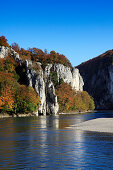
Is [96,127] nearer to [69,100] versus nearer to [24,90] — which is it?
[24,90]

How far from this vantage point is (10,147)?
24.9 metres

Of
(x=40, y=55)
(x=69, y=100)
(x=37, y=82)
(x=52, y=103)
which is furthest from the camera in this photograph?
(x=40, y=55)

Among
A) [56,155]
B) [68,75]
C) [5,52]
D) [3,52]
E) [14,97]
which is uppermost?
[5,52]

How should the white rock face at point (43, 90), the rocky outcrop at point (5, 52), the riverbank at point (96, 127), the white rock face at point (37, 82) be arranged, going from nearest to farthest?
the riverbank at point (96, 127)
the rocky outcrop at point (5, 52)
the white rock face at point (37, 82)
the white rock face at point (43, 90)

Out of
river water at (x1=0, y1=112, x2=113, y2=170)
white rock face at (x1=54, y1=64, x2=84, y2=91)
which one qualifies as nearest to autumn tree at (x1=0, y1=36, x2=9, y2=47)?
white rock face at (x1=54, y1=64, x2=84, y2=91)

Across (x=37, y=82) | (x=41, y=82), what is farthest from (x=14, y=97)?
(x=41, y=82)

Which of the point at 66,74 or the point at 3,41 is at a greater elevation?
the point at 3,41

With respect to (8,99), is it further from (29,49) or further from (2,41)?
(29,49)

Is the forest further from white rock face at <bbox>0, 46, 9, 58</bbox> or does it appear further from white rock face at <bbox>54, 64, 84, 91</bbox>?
white rock face at <bbox>54, 64, 84, 91</bbox>

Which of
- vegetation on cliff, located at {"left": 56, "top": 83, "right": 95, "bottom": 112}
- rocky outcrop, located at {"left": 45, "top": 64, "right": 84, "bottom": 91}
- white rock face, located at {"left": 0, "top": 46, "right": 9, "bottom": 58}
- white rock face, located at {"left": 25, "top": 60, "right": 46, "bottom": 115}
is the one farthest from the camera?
rocky outcrop, located at {"left": 45, "top": 64, "right": 84, "bottom": 91}

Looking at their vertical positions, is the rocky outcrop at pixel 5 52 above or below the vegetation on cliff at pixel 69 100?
above

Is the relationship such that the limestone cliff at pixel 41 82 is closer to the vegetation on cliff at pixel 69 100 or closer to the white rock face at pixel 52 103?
the white rock face at pixel 52 103

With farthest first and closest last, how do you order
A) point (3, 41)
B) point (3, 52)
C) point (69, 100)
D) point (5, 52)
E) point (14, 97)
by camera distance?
point (69, 100) → point (3, 41) → point (5, 52) → point (3, 52) → point (14, 97)

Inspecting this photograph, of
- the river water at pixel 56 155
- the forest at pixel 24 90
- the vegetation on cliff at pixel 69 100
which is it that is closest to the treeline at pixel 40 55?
the forest at pixel 24 90
